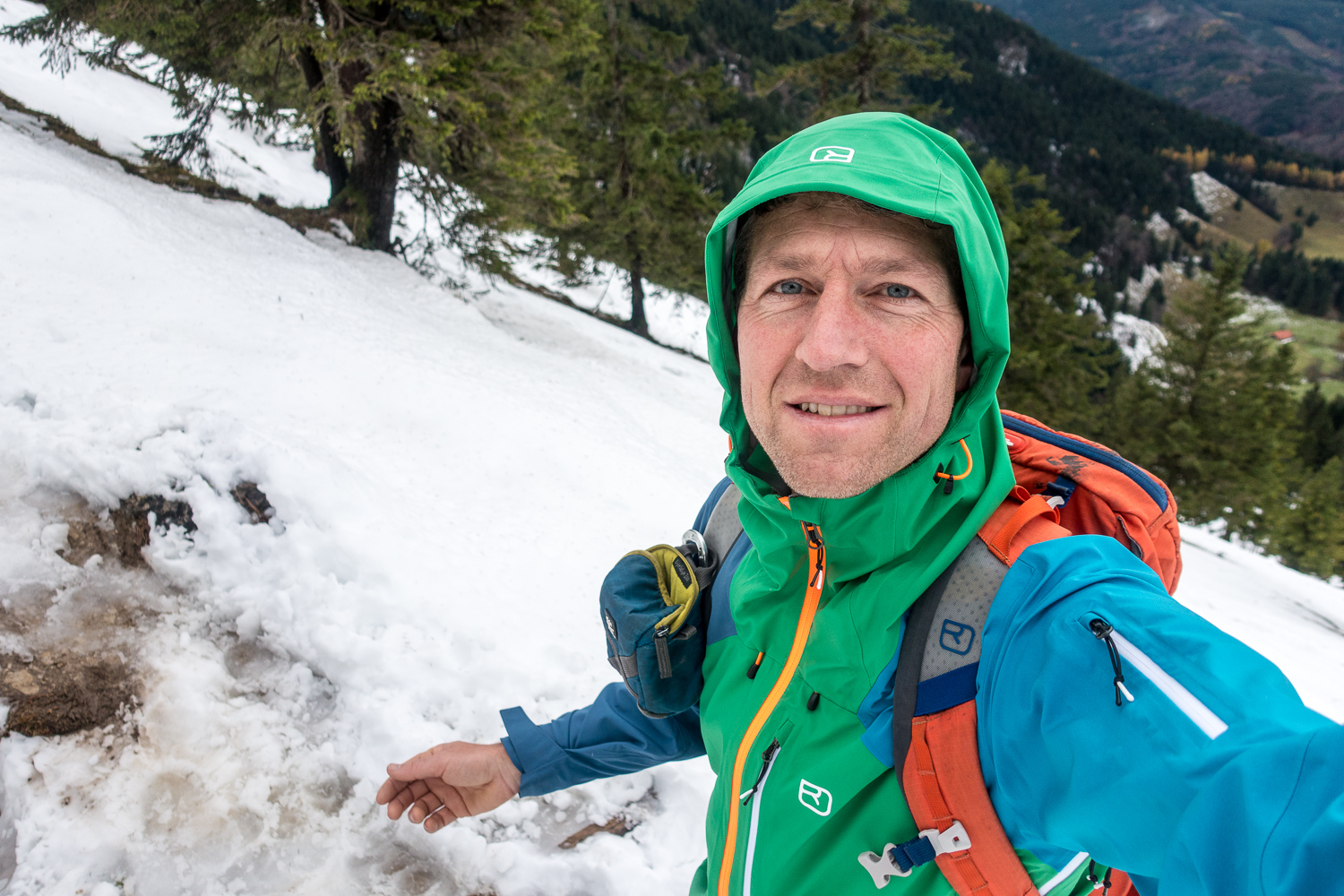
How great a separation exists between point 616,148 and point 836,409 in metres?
16.2

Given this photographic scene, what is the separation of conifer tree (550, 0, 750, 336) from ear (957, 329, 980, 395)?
14.4 metres

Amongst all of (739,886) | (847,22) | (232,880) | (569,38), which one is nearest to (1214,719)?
(739,886)

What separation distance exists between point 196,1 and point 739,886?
11.7m

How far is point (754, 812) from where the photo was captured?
4.44 feet

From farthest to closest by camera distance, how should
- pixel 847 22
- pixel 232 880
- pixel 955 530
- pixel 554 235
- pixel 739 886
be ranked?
pixel 554 235 → pixel 847 22 → pixel 232 880 → pixel 739 886 → pixel 955 530

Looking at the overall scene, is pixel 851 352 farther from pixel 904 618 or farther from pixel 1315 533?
pixel 1315 533

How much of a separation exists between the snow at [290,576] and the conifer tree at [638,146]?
9.37 meters

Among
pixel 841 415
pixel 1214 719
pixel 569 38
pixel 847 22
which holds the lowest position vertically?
pixel 1214 719

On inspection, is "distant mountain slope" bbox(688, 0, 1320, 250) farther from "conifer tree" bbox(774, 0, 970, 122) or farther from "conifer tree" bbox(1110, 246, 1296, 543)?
"conifer tree" bbox(774, 0, 970, 122)

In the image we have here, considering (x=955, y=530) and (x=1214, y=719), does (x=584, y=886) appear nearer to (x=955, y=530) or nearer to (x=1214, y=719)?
(x=955, y=530)

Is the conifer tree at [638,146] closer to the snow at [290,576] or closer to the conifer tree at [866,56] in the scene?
the conifer tree at [866,56]

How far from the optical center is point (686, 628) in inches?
65.3

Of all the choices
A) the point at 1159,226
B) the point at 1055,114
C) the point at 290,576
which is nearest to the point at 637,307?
the point at 290,576

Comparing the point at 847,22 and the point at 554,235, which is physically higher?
the point at 847,22
